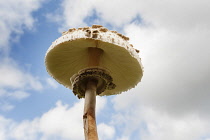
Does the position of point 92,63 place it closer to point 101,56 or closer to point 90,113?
point 101,56

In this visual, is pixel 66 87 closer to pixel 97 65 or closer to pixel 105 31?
pixel 97 65

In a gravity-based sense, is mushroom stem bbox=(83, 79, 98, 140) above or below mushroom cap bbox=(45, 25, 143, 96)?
below

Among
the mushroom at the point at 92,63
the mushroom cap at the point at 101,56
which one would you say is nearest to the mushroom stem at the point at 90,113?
the mushroom at the point at 92,63

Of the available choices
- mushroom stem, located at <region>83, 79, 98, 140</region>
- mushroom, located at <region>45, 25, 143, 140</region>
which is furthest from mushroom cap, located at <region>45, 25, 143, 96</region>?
mushroom stem, located at <region>83, 79, 98, 140</region>

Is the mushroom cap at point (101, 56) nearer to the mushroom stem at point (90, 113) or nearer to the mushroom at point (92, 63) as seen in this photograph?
the mushroom at point (92, 63)

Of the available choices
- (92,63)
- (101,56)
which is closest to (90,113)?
(92,63)

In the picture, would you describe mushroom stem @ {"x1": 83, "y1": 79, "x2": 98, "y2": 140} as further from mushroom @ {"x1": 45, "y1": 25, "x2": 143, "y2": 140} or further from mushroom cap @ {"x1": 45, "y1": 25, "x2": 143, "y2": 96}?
mushroom cap @ {"x1": 45, "y1": 25, "x2": 143, "y2": 96}

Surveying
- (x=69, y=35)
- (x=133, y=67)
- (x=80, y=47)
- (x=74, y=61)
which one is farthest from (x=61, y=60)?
(x=133, y=67)
